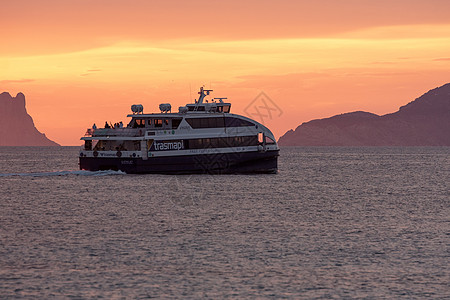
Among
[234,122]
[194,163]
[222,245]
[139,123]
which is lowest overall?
[222,245]

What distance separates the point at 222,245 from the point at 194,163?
39.7 meters

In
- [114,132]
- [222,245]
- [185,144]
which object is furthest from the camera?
[114,132]

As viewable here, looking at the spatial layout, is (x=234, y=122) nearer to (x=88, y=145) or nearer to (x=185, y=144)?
(x=185, y=144)

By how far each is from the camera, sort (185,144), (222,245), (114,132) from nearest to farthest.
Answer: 1. (222,245)
2. (185,144)
3. (114,132)

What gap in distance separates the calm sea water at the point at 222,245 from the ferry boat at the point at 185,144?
446 inches

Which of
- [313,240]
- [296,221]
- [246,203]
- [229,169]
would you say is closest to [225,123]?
[229,169]

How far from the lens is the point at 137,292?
21.7 m

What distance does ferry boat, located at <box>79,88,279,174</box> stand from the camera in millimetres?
69688

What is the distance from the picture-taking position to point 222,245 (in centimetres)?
3062

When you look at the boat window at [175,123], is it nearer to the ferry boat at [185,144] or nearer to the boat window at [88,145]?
the ferry boat at [185,144]

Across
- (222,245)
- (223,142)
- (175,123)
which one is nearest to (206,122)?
(223,142)

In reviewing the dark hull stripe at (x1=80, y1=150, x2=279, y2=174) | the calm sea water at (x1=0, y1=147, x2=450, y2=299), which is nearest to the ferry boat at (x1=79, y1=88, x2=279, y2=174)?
the dark hull stripe at (x1=80, y1=150, x2=279, y2=174)

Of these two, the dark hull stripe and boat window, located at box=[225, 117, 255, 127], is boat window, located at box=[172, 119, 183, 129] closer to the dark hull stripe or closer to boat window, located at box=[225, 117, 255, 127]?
the dark hull stripe

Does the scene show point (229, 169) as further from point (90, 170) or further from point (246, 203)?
point (246, 203)
